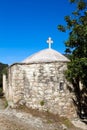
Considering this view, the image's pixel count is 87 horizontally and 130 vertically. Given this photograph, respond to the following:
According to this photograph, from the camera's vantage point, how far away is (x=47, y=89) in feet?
57.3

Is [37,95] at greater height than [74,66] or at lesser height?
lesser

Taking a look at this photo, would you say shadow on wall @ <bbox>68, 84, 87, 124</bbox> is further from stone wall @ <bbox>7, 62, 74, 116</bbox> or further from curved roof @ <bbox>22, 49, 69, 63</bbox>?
curved roof @ <bbox>22, 49, 69, 63</bbox>

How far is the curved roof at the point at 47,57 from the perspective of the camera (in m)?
18.3

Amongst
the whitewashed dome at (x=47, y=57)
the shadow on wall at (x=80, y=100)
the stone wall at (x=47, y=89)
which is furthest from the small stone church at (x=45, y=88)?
the shadow on wall at (x=80, y=100)

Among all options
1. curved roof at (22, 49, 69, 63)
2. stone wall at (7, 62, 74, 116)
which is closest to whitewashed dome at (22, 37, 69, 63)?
curved roof at (22, 49, 69, 63)

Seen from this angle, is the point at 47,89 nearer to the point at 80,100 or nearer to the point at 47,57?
the point at 80,100

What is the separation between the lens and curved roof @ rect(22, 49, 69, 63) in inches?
722

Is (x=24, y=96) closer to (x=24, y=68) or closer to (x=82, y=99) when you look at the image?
(x=24, y=68)

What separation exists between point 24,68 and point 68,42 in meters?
3.85

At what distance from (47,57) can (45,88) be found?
2.26 metres

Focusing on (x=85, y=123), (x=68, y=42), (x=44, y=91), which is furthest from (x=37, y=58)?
(x=85, y=123)

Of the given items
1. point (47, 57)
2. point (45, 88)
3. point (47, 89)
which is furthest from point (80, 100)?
point (47, 57)

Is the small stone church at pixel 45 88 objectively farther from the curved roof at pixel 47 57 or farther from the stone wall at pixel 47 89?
the curved roof at pixel 47 57

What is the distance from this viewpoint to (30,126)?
49.3 ft
